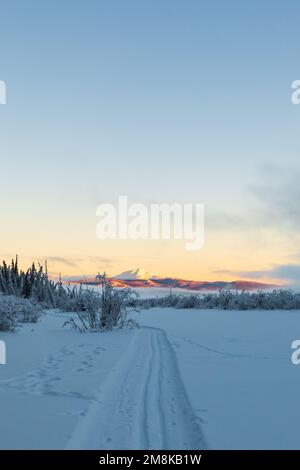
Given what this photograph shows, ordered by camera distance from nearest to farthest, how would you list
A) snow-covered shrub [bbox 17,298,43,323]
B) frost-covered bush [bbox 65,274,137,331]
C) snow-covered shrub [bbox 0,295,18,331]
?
1. snow-covered shrub [bbox 0,295,18,331]
2. frost-covered bush [bbox 65,274,137,331]
3. snow-covered shrub [bbox 17,298,43,323]

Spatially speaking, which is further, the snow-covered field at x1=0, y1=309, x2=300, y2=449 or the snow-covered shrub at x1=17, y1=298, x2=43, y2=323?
the snow-covered shrub at x1=17, y1=298, x2=43, y2=323

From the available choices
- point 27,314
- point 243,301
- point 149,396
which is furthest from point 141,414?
point 243,301

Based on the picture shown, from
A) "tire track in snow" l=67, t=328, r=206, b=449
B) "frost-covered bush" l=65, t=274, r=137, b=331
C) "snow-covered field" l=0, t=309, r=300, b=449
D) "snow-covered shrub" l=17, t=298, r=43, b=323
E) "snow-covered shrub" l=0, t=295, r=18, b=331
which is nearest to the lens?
"tire track in snow" l=67, t=328, r=206, b=449

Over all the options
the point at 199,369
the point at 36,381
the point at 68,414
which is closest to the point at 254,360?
the point at 199,369

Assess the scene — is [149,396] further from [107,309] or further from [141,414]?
[107,309]

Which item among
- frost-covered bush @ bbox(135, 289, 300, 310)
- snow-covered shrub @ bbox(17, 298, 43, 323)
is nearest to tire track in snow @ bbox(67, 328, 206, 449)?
snow-covered shrub @ bbox(17, 298, 43, 323)

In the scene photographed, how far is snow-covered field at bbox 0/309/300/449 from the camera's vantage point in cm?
426

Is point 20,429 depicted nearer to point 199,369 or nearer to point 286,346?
point 199,369

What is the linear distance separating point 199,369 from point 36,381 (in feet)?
8.49

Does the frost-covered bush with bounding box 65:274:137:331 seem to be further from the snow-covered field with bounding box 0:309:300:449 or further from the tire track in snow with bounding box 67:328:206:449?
the tire track in snow with bounding box 67:328:206:449

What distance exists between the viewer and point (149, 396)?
19.4ft

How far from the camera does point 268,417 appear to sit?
5.00 metres

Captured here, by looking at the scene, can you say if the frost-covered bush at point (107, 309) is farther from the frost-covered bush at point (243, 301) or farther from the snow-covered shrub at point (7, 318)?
the frost-covered bush at point (243, 301)
